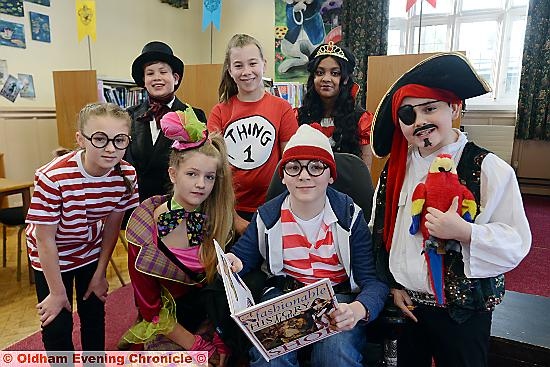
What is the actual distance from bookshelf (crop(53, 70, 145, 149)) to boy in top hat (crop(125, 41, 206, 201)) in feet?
6.49

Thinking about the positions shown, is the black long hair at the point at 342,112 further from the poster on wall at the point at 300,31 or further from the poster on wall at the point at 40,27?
the poster on wall at the point at 300,31

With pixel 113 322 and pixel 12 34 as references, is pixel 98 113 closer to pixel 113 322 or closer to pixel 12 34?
pixel 113 322

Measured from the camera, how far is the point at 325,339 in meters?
1.10

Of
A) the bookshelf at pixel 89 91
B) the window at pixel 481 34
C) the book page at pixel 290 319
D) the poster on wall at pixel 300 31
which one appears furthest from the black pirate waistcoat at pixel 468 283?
the poster on wall at pixel 300 31

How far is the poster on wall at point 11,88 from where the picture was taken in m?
3.75

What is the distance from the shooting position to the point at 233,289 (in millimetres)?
1019

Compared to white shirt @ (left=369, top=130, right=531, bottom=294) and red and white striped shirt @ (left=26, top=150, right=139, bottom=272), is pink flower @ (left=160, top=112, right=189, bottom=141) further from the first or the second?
white shirt @ (left=369, top=130, right=531, bottom=294)

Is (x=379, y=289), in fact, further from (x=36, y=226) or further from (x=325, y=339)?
(x=36, y=226)

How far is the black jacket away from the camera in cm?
175

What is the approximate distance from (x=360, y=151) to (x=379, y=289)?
813 millimetres

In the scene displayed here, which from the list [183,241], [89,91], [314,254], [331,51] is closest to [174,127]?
[183,241]

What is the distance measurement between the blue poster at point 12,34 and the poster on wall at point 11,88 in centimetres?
30

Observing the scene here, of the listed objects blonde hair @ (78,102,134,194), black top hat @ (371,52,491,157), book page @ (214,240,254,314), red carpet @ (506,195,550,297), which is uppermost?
black top hat @ (371,52,491,157)

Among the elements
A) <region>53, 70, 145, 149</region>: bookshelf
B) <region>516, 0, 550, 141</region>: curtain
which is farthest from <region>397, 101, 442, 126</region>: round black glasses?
<region>516, 0, 550, 141</region>: curtain
